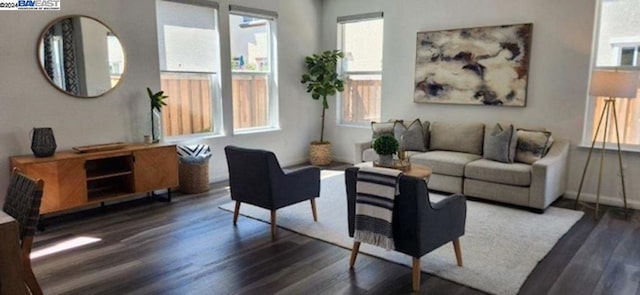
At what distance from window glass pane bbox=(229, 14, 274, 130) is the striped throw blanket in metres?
3.57

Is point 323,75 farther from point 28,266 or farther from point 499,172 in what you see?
point 28,266

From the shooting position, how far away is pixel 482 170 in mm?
4699

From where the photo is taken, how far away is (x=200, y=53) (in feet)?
17.8

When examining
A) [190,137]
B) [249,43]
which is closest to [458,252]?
[190,137]

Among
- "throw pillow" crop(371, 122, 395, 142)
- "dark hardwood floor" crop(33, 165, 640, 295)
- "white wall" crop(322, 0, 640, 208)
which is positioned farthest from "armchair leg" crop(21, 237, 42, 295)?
"white wall" crop(322, 0, 640, 208)

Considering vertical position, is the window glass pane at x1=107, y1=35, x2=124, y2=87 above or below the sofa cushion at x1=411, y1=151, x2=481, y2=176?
above

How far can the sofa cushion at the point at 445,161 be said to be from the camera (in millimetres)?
4906

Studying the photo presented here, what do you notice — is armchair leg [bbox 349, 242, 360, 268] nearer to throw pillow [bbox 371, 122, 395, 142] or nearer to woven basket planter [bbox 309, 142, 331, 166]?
throw pillow [bbox 371, 122, 395, 142]

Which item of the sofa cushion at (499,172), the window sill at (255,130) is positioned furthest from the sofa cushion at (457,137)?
the window sill at (255,130)

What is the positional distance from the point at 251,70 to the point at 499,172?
359 centimetres

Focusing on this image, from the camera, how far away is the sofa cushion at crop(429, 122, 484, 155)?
17.4ft

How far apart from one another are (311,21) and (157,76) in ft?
9.29

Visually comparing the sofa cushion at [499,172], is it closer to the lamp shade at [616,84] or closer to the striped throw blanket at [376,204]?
the lamp shade at [616,84]

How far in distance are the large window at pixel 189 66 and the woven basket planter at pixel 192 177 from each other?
53 cm
